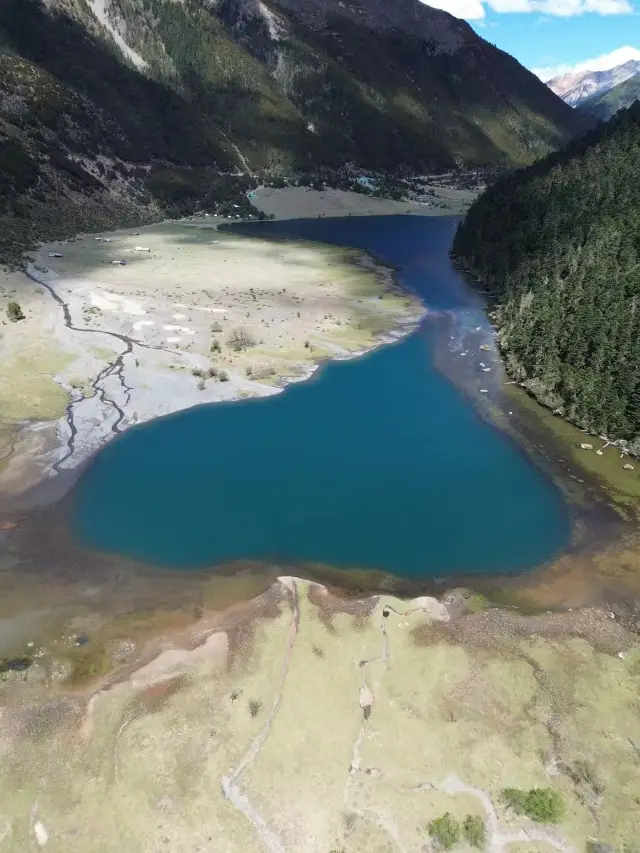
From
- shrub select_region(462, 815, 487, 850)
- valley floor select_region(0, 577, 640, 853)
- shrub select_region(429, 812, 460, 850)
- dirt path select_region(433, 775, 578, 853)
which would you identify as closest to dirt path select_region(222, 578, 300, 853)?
valley floor select_region(0, 577, 640, 853)

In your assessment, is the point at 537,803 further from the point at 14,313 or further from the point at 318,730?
the point at 14,313

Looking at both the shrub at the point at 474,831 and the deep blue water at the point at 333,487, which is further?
the deep blue water at the point at 333,487

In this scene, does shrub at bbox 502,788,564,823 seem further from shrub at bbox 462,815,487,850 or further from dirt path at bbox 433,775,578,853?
shrub at bbox 462,815,487,850

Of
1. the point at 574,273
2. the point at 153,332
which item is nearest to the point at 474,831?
the point at 153,332

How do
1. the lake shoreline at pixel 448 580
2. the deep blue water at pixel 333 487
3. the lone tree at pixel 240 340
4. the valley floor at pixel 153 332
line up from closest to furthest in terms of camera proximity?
the lake shoreline at pixel 448 580 → the deep blue water at pixel 333 487 → the valley floor at pixel 153 332 → the lone tree at pixel 240 340

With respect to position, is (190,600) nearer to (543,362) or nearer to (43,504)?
(43,504)

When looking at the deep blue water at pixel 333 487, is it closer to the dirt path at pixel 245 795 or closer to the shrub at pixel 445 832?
the dirt path at pixel 245 795

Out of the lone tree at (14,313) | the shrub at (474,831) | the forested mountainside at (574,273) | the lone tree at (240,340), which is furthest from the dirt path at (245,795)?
the lone tree at (14,313)
